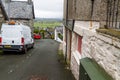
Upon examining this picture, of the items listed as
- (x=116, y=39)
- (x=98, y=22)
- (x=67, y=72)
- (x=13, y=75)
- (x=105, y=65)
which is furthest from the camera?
(x=67, y=72)

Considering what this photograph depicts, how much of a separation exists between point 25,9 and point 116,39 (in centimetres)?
4290

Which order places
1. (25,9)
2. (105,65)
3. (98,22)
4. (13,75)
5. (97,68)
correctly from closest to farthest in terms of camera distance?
(105,65) → (97,68) → (98,22) → (13,75) → (25,9)

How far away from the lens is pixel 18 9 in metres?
45.4

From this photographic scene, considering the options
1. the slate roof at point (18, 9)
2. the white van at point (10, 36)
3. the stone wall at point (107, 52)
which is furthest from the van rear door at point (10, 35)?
the slate roof at point (18, 9)

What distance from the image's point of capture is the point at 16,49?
20.8 meters

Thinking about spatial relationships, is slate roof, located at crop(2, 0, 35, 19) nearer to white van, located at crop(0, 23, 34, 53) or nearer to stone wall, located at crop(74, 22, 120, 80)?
white van, located at crop(0, 23, 34, 53)

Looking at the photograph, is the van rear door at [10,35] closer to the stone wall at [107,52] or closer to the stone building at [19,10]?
the stone wall at [107,52]

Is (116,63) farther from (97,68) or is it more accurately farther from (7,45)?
(7,45)

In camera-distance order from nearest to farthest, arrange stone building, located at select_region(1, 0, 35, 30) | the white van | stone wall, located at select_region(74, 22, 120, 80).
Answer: stone wall, located at select_region(74, 22, 120, 80) < the white van < stone building, located at select_region(1, 0, 35, 30)

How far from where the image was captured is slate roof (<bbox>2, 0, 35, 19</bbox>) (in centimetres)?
4422

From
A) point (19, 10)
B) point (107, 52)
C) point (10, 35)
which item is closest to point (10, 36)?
point (10, 35)

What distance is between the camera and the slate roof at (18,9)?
44.2 metres

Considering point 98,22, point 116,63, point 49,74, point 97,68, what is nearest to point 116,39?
point 116,63

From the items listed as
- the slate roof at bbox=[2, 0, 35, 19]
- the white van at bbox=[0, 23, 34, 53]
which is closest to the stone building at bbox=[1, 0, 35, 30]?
the slate roof at bbox=[2, 0, 35, 19]
